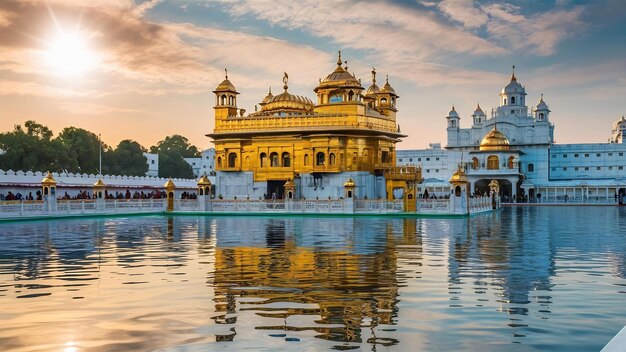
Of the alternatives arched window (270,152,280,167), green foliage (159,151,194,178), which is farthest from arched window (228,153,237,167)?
green foliage (159,151,194,178)

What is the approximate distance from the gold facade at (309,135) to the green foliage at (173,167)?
58.5 m

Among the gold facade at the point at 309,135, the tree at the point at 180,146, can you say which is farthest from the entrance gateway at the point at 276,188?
the tree at the point at 180,146

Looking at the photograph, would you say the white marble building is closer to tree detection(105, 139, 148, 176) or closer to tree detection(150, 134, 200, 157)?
tree detection(105, 139, 148, 176)

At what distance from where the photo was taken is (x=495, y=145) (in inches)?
2987

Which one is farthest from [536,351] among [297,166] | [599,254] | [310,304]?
[297,166]

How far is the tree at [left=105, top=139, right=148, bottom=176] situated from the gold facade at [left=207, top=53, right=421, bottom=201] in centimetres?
4355

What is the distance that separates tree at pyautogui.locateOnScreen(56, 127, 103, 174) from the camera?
7875 cm

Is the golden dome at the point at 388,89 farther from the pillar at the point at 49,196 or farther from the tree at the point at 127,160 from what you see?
the tree at the point at 127,160

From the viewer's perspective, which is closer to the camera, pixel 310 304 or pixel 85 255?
pixel 310 304

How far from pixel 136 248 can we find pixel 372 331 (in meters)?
12.2

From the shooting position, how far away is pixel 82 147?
260 feet

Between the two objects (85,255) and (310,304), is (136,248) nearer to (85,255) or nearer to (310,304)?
(85,255)

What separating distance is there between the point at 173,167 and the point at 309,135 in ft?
218

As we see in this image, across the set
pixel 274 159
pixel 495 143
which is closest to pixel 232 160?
pixel 274 159
